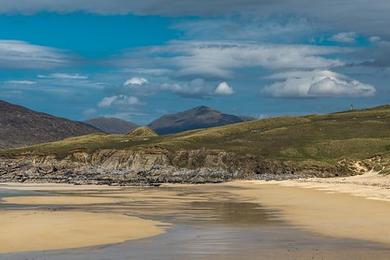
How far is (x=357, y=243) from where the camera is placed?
30.0m

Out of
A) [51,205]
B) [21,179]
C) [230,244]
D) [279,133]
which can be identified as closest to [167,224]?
[230,244]

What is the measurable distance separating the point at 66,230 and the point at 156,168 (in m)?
104

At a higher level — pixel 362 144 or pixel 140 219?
pixel 362 144

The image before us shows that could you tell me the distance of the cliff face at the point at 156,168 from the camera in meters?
130

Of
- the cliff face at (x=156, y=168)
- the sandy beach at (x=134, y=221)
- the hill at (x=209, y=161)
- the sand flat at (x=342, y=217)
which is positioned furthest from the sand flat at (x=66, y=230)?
the cliff face at (x=156, y=168)

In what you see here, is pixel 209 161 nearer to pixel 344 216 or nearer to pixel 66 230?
pixel 344 216

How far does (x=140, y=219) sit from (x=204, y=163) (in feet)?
326

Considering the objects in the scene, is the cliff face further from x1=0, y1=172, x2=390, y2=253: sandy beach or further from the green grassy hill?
x1=0, y1=172, x2=390, y2=253: sandy beach

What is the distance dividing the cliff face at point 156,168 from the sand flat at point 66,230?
3051 inches

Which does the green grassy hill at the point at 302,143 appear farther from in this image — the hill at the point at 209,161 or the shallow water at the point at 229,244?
the shallow water at the point at 229,244

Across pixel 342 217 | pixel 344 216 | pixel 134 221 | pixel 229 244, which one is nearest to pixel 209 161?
pixel 344 216

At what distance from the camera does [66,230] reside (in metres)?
35.6

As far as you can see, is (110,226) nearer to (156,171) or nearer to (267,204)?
(267,204)

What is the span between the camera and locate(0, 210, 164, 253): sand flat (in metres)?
30.5
